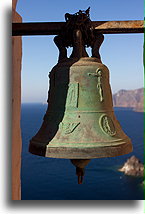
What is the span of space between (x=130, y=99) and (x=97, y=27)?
4202 inches

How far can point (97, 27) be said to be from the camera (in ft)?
6.24

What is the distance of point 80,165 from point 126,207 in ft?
1.44

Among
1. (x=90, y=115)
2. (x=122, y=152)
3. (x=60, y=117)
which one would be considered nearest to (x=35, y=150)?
(x=60, y=117)

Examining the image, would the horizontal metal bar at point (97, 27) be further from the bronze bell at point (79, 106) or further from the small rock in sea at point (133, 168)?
the small rock in sea at point (133, 168)

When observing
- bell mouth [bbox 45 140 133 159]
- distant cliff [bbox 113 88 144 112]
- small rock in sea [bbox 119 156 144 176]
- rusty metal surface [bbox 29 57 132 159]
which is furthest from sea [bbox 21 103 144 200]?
distant cliff [bbox 113 88 144 112]

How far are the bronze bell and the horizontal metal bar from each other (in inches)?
1.9

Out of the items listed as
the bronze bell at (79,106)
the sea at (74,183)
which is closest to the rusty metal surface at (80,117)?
the bronze bell at (79,106)

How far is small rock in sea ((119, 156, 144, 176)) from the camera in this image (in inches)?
1309

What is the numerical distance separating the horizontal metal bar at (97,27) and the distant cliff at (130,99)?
92.4m

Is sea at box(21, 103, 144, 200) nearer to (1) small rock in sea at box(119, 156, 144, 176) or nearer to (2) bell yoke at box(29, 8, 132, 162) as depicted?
(1) small rock in sea at box(119, 156, 144, 176)

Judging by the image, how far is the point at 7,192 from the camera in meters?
1.92

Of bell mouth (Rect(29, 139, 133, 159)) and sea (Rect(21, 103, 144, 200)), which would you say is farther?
sea (Rect(21, 103, 144, 200))

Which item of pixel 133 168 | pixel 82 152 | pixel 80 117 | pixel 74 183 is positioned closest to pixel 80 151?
pixel 82 152

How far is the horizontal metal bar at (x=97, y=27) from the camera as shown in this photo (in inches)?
75.0
